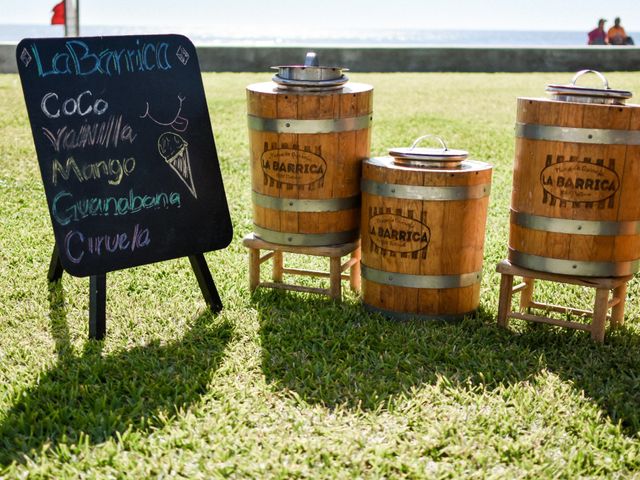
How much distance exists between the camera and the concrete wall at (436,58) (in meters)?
19.3

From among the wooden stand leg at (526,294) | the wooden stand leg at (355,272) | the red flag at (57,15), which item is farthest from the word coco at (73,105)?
the red flag at (57,15)

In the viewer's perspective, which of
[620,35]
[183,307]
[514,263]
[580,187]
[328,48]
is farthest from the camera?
[620,35]

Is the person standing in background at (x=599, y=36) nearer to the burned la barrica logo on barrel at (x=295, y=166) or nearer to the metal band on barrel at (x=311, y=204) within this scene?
the metal band on barrel at (x=311, y=204)

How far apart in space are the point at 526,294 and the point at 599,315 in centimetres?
56

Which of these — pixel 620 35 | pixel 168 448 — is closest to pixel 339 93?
pixel 168 448

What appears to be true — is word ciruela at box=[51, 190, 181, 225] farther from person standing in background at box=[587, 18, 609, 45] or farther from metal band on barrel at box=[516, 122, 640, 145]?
person standing in background at box=[587, 18, 609, 45]

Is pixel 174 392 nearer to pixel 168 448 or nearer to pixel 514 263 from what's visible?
pixel 168 448

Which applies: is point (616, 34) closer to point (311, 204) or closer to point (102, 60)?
point (311, 204)

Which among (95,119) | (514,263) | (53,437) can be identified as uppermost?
(95,119)

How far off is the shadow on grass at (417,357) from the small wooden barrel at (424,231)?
5.1 inches

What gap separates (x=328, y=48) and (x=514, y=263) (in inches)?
618

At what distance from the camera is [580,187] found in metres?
3.98

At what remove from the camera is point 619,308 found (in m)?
4.43

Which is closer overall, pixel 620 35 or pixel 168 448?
pixel 168 448
